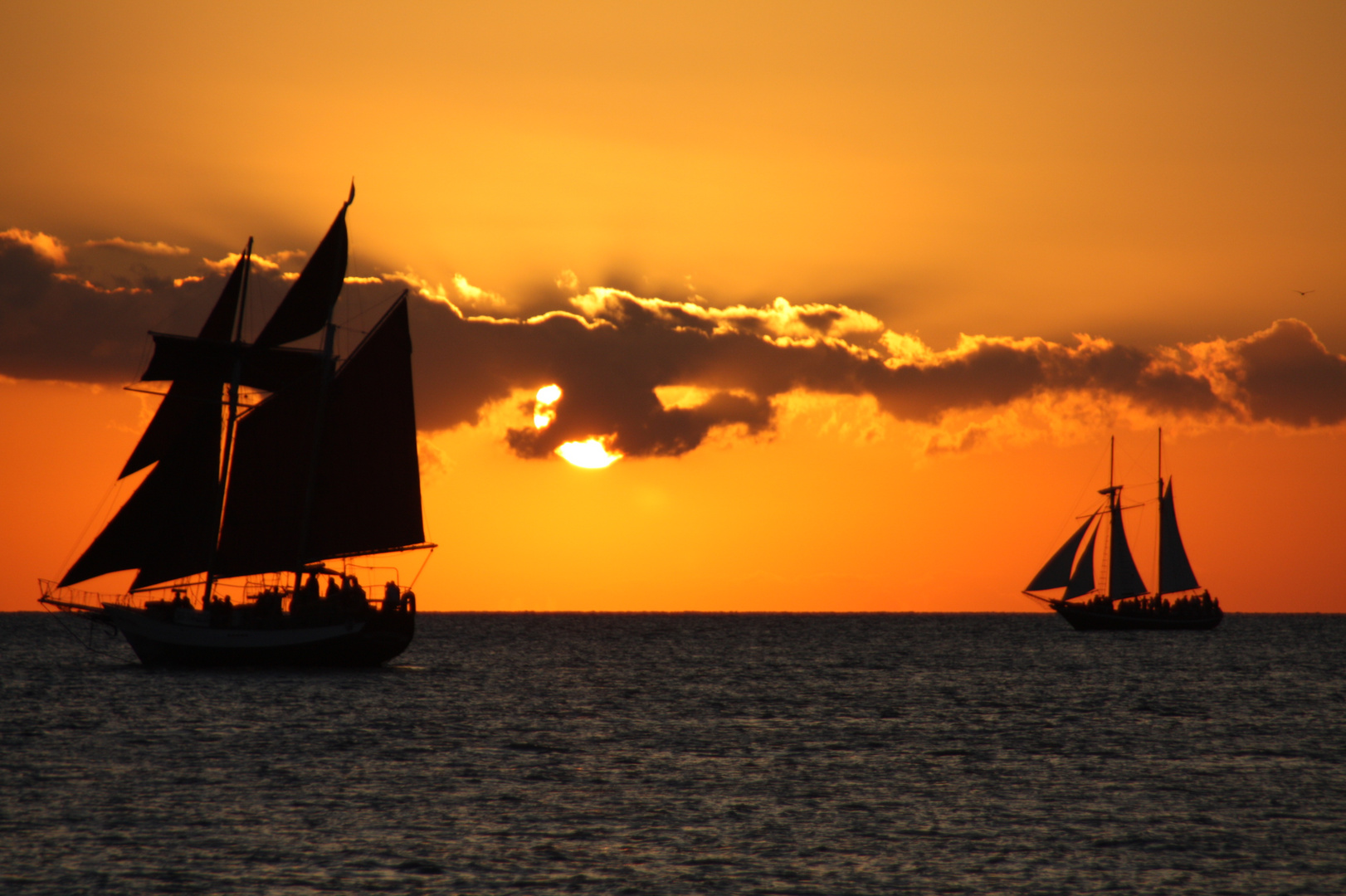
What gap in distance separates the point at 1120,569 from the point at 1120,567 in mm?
225

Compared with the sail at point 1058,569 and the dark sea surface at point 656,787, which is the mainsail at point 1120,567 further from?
the dark sea surface at point 656,787

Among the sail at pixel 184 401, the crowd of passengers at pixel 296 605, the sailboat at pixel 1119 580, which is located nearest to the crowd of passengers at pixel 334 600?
the crowd of passengers at pixel 296 605

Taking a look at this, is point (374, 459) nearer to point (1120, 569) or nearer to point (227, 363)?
point (227, 363)

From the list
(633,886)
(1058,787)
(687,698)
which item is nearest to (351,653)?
(687,698)

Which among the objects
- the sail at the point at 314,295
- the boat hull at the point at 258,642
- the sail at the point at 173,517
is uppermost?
the sail at the point at 314,295

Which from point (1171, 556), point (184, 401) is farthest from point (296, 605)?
point (1171, 556)

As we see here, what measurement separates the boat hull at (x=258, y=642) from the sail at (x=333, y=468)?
13.3 ft

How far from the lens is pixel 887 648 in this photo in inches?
5753

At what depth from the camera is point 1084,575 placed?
489 feet

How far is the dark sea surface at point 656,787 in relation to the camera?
28.0 meters

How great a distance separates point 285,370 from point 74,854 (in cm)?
4750

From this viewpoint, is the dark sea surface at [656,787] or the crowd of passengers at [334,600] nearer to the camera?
the dark sea surface at [656,787]

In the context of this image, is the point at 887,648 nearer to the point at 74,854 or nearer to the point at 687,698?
the point at 687,698

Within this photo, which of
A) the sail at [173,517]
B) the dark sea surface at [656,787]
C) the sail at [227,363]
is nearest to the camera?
the dark sea surface at [656,787]
